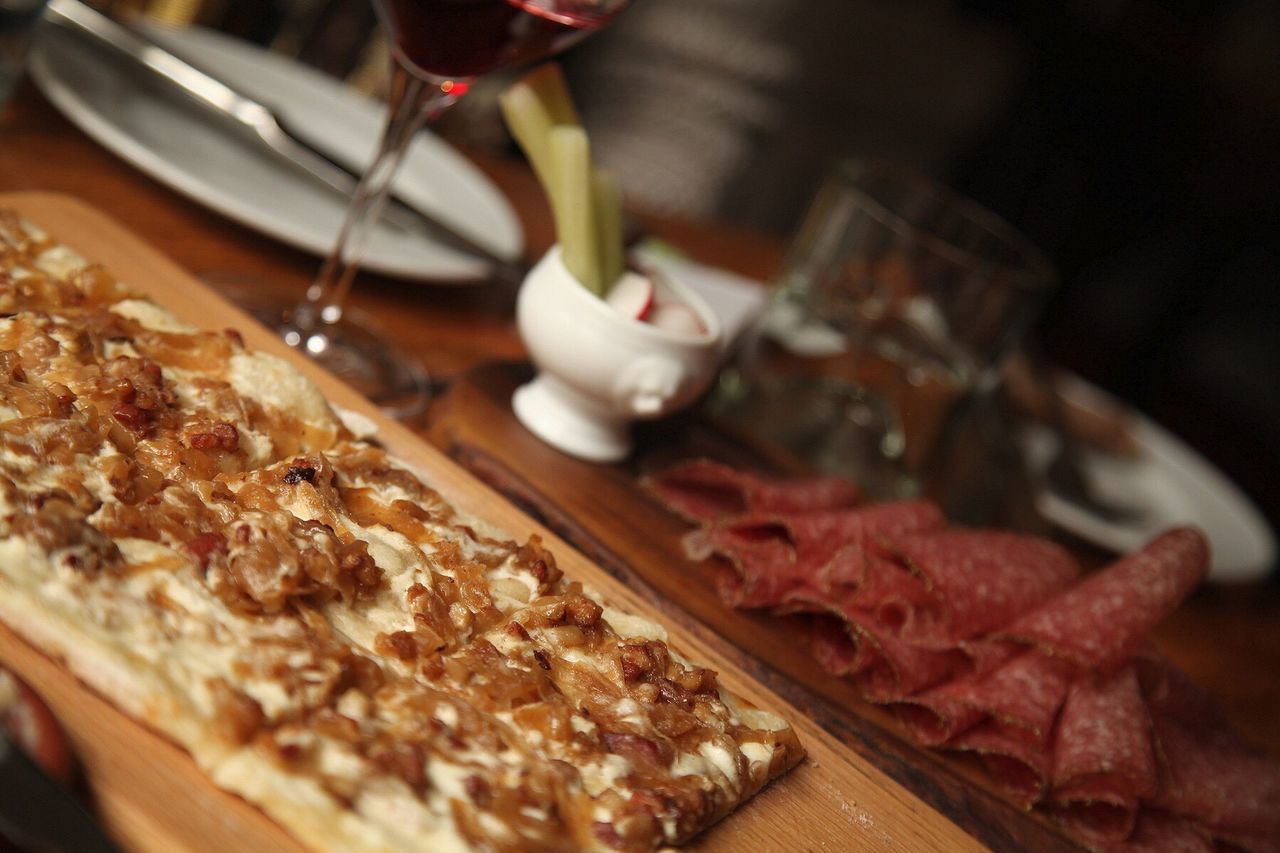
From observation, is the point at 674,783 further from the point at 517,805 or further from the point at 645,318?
the point at 645,318

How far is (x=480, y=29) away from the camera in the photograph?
1646 mm

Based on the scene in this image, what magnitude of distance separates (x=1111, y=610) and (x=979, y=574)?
19cm

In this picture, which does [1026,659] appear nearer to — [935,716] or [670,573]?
[935,716]

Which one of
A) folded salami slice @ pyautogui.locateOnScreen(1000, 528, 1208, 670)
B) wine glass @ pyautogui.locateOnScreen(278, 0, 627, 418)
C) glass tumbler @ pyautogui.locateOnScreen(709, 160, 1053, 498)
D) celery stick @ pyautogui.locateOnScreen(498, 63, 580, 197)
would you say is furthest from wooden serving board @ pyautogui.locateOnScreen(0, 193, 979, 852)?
glass tumbler @ pyautogui.locateOnScreen(709, 160, 1053, 498)

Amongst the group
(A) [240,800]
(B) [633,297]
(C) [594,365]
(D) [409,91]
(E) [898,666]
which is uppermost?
(D) [409,91]

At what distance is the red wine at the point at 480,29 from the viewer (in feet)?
5.32

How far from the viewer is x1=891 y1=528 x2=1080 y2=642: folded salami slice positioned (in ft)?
5.55

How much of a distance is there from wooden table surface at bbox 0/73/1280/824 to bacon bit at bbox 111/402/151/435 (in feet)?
2.40

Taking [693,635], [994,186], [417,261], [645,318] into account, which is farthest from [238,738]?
[994,186]

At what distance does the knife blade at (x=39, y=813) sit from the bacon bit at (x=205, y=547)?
258 mm

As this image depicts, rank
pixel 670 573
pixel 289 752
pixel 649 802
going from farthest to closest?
pixel 670 573 < pixel 649 802 < pixel 289 752

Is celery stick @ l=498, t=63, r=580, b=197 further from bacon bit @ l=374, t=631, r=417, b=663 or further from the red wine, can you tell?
bacon bit @ l=374, t=631, r=417, b=663

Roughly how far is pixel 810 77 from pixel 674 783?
6.01 metres

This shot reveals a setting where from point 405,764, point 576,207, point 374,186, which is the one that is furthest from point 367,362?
point 405,764
